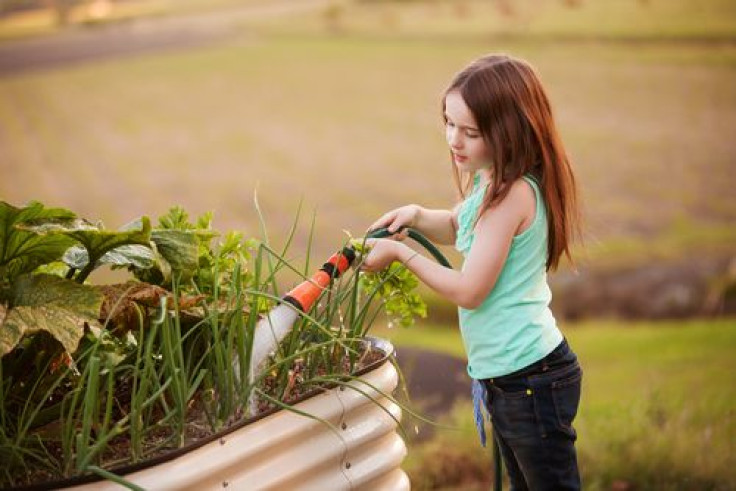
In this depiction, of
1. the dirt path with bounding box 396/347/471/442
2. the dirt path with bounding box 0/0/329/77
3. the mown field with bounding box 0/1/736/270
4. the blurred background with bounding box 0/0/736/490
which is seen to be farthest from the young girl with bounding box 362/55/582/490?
the dirt path with bounding box 0/0/329/77

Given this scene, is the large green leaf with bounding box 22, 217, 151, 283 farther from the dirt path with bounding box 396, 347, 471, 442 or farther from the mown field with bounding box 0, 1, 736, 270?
the mown field with bounding box 0, 1, 736, 270

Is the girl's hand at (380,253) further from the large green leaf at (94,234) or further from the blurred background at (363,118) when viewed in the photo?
the blurred background at (363,118)

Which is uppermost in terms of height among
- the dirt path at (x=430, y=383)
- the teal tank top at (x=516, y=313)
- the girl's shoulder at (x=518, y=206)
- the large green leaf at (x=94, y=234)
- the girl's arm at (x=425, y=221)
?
the large green leaf at (x=94, y=234)

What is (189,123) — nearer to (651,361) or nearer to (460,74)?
(651,361)

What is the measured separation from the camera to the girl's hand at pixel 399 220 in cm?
143

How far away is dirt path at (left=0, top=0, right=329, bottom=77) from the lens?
19.6 ft

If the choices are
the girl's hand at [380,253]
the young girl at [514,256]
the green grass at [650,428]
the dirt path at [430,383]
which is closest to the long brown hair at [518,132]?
the young girl at [514,256]

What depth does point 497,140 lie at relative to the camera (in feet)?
4.35

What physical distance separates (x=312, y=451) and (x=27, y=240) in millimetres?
412

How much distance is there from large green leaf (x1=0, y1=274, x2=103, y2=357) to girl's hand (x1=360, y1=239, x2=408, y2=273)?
12.9 inches

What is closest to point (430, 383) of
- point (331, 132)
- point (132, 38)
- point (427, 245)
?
point (427, 245)

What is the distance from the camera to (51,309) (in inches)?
46.7

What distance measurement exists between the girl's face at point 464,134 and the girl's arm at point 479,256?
0.06 metres

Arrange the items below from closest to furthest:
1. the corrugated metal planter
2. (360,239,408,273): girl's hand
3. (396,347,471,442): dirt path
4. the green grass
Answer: the corrugated metal planter → (360,239,408,273): girl's hand → the green grass → (396,347,471,442): dirt path
